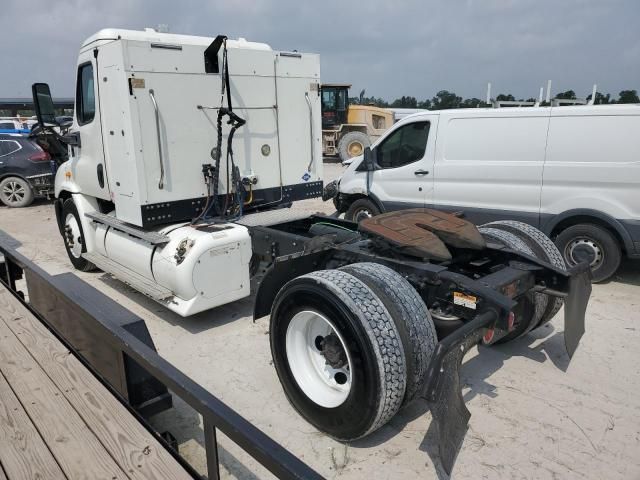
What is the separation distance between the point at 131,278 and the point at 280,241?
1785mm

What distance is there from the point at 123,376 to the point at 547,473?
2.43 metres

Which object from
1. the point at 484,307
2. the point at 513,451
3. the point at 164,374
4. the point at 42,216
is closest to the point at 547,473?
the point at 513,451

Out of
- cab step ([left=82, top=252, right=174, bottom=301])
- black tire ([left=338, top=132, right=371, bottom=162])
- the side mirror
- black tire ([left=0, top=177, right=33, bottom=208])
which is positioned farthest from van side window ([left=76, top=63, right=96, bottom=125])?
black tire ([left=338, top=132, right=371, bottom=162])

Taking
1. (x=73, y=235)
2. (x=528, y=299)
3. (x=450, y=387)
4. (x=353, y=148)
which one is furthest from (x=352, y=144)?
(x=450, y=387)

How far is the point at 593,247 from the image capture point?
5.94 m

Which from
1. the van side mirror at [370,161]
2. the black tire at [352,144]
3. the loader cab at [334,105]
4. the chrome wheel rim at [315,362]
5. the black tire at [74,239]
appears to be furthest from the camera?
the loader cab at [334,105]

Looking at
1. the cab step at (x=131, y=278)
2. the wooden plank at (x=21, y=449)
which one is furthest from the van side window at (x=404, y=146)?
the wooden plank at (x=21, y=449)

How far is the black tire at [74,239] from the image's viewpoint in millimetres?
6382

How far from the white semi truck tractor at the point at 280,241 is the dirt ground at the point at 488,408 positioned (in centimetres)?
26

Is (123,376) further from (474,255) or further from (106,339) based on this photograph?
(474,255)

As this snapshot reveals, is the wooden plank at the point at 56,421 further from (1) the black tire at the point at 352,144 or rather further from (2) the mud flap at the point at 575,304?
(1) the black tire at the point at 352,144

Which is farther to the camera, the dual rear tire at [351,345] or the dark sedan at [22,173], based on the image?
the dark sedan at [22,173]

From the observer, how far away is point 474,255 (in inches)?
157

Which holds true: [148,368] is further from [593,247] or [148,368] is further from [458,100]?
[458,100]
